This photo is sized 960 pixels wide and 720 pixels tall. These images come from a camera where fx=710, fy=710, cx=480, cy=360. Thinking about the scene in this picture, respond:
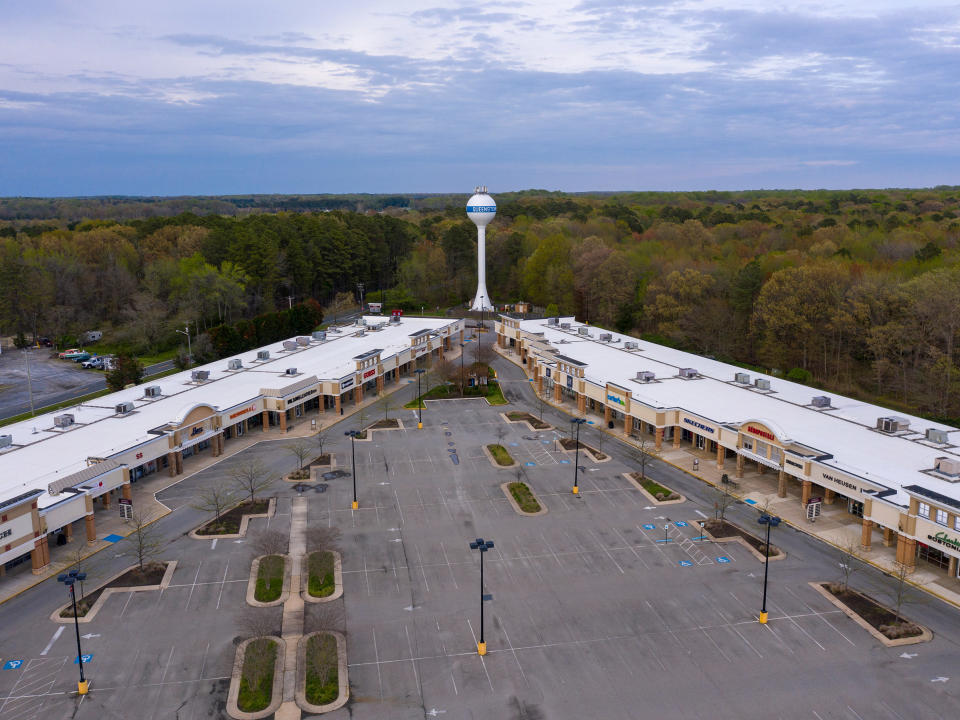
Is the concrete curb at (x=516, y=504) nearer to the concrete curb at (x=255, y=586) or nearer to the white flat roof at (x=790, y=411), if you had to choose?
the concrete curb at (x=255, y=586)

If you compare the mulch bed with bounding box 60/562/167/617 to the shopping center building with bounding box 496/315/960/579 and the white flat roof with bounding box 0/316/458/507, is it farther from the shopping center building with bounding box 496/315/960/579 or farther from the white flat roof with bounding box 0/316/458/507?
the shopping center building with bounding box 496/315/960/579

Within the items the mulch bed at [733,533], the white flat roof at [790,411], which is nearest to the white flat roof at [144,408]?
the white flat roof at [790,411]

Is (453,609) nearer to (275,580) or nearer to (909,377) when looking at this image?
(275,580)

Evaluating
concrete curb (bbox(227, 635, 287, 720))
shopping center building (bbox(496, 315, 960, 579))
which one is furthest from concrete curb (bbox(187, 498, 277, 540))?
shopping center building (bbox(496, 315, 960, 579))

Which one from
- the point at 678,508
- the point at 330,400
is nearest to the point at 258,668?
the point at 678,508

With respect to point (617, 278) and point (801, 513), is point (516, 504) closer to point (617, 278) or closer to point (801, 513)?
point (801, 513)
